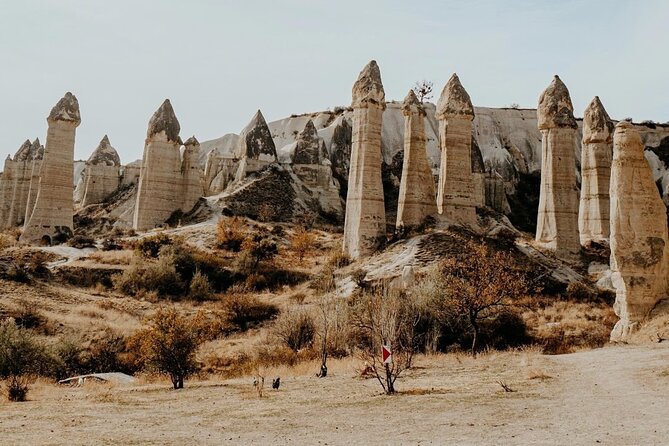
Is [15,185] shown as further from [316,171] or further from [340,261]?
[340,261]

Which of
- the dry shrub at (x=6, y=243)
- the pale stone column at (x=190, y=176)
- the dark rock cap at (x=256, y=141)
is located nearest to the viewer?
the dry shrub at (x=6, y=243)

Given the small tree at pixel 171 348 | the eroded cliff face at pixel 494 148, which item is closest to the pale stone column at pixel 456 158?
the small tree at pixel 171 348

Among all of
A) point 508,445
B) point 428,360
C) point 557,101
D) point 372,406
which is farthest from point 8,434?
point 557,101

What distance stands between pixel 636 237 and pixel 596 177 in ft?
53.3

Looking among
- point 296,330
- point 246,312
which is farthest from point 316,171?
point 296,330

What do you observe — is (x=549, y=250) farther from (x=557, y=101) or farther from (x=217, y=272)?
(x=217, y=272)

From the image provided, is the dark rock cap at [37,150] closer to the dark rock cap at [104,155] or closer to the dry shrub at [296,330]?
the dark rock cap at [104,155]

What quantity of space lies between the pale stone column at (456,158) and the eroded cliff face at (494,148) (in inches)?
652

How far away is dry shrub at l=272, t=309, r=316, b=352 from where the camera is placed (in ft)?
57.9

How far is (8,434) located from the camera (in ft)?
24.1

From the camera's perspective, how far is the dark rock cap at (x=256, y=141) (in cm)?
3941

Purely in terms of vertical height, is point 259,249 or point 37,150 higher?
point 37,150

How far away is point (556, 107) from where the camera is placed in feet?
90.5

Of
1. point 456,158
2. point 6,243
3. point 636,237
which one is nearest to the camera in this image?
point 636,237
